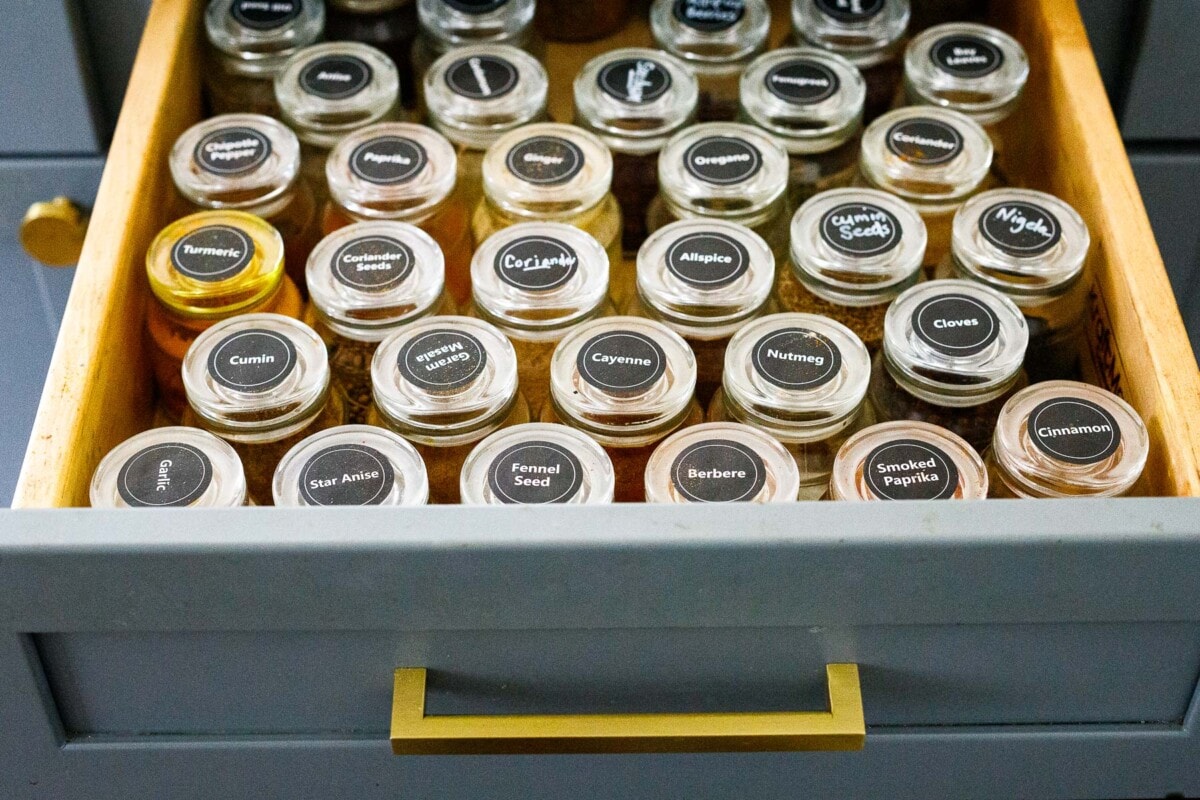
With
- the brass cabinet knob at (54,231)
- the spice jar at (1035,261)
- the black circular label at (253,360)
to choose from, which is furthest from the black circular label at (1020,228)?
the brass cabinet knob at (54,231)

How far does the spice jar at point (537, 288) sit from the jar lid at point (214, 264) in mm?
129

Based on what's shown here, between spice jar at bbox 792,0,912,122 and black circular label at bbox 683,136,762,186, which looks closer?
black circular label at bbox 683,136,762,186

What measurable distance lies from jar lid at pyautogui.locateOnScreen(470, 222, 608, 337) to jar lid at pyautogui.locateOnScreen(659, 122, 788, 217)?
81mm

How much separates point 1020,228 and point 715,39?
0.90ft

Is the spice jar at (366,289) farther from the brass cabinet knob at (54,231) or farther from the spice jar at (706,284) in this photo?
the brass cabinet knob at (54,231)

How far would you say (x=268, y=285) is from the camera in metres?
0.81

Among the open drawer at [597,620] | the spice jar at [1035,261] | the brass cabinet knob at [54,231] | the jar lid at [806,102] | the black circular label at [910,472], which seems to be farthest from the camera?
the brass cabinet knob at [54,231]

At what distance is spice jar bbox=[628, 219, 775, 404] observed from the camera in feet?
2.60

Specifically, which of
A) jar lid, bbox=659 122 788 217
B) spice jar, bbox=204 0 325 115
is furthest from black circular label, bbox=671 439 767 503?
spice jar, bbox=204 0 325 115

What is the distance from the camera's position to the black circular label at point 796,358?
2.44 ft

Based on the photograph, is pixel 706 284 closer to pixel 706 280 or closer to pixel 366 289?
pixel 706 280

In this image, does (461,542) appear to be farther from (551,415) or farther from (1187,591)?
(1187,591)

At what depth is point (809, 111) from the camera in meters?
0.90

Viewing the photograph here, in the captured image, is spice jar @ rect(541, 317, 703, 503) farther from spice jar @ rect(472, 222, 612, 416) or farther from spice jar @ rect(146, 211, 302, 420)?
spice jar @ rect(146, 211, 302, 420)
